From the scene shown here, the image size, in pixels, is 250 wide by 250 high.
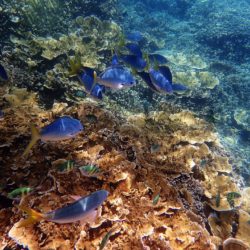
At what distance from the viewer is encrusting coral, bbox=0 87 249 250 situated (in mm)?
3076

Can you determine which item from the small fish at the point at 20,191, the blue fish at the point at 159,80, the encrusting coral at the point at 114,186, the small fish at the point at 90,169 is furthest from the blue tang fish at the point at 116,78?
the small fish at the point at 20,191

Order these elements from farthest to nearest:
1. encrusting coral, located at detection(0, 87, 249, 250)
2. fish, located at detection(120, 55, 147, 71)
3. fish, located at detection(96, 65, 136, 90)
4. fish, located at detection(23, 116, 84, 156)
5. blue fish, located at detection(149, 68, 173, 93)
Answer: fish, located at detection(120, 55, 147, 71) → blue fish, located at detection(149, 68, 173, 93) → fish, located at detection(96, 65, 136, 90) → encrusting coral, located at detection(0, 87, 249, 250) → fish, located at detection(23, 116, 84, 156)

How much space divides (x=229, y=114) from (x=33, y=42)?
7.36 metres

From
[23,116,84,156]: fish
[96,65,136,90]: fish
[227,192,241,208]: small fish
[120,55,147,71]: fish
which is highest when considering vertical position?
[23,116,84,156]: fish

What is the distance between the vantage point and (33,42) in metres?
7.92

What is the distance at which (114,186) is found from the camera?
3615 millimetres

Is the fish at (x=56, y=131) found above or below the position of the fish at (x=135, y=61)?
above

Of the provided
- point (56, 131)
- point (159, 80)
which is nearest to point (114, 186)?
point (56, 131)

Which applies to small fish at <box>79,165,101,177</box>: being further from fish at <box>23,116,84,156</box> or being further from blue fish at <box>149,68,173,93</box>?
blue fish at <box>149,68,173,93</box>

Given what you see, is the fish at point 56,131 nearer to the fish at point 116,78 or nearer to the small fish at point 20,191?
the small fish at point 20,191

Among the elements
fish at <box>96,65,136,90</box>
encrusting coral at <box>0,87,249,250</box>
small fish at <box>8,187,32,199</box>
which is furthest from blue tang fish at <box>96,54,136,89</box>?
small fish at <box>8,187,32,199</box>

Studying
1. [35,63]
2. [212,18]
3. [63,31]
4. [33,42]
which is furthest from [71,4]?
[212,18]

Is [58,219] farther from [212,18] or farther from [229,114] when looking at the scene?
[212,18]

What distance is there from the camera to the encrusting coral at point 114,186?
10.1ft
